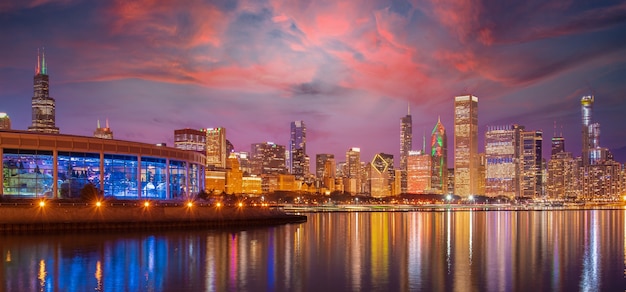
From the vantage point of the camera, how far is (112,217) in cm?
8275

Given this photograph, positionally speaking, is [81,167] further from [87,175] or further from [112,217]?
[112,217]

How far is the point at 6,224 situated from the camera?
73.8 meters

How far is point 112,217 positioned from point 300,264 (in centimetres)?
4528

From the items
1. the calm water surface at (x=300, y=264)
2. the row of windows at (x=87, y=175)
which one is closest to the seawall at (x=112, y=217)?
the calm water surface at (x=300, y=264)

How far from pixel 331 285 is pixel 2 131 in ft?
245

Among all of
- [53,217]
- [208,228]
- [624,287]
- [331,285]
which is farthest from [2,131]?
[624,287]

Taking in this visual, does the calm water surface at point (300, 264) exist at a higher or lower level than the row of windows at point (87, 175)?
lower

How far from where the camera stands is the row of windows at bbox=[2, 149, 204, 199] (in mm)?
92875

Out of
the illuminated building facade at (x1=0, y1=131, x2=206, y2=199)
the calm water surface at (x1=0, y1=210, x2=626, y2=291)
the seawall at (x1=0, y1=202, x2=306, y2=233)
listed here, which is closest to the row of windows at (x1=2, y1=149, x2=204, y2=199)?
the illuminated building facade at (x1=0, y1=131, x2=206, y2=199)

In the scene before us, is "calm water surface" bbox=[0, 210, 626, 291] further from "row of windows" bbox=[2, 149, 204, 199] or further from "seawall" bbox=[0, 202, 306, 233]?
"row of windows" bbox=[2, 149, 204, 199]

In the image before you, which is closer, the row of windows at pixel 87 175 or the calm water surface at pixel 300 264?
the calm water surface at pixel 300 264

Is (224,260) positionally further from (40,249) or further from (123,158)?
→ (123,158)

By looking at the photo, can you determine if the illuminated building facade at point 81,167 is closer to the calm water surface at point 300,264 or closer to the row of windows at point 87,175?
the row of windows at point 87,175

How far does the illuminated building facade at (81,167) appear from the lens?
304 feet
